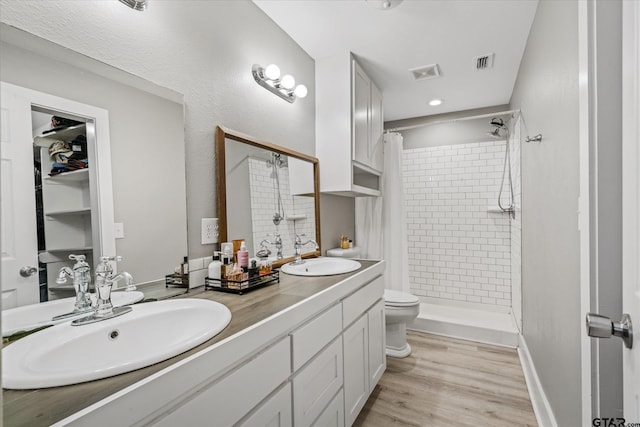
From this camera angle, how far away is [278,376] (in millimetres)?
1145

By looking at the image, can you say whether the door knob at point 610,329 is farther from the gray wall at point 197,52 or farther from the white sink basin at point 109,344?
the gray wall at point 197,52

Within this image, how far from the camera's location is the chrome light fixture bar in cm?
127

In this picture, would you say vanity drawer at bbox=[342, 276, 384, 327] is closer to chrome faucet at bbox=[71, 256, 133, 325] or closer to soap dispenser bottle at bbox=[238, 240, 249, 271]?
soap dispenser bottle at bbox=[238, 240, 249, 271]

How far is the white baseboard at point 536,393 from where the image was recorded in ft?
5.75

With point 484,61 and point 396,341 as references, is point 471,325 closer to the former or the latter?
point 396,341

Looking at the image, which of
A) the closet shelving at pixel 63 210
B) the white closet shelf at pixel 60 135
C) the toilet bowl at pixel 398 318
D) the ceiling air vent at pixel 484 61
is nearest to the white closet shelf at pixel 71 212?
the closet shelving at pixel 63 210

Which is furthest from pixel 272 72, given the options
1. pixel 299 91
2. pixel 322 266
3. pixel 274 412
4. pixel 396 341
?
pixel 396 341

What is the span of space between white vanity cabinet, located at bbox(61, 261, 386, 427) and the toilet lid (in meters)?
0.64

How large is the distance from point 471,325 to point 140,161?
303cm

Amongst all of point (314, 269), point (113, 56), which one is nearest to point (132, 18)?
point (113, 56)

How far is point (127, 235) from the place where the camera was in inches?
49.9

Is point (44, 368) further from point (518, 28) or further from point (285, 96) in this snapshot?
point (518, 28)

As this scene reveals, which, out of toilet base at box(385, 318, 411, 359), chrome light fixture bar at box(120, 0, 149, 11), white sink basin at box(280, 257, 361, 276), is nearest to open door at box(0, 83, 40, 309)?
chrome light fixture bar at box(120, 0, 149, 11)

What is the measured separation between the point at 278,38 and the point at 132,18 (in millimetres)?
1075
